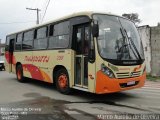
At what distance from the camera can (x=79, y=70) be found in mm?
10609

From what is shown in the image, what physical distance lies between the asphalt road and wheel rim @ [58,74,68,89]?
370 mm

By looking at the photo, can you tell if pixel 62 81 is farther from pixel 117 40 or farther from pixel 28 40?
pixel 28 40

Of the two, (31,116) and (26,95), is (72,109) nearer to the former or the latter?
(31,116)

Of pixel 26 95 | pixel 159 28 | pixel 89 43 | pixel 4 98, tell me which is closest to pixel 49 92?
pixel 26 95

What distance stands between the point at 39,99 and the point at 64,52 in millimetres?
1984

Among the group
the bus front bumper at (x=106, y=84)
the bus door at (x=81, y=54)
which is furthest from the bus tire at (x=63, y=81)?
the bus front bumper at (x=106, y=84)

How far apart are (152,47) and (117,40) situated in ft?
31.7

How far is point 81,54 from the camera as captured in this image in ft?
34.4

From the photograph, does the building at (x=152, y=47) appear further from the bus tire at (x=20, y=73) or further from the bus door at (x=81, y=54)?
the bus door at (x=81, y=54)

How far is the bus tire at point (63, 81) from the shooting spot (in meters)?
11.3

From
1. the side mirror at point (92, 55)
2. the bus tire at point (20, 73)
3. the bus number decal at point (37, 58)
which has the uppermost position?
the side mirror at point (92, 55)

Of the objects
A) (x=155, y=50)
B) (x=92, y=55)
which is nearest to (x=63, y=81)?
(x=92, y=55)

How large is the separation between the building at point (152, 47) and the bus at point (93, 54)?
8252 millimetres

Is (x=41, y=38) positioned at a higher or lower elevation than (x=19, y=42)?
higher
